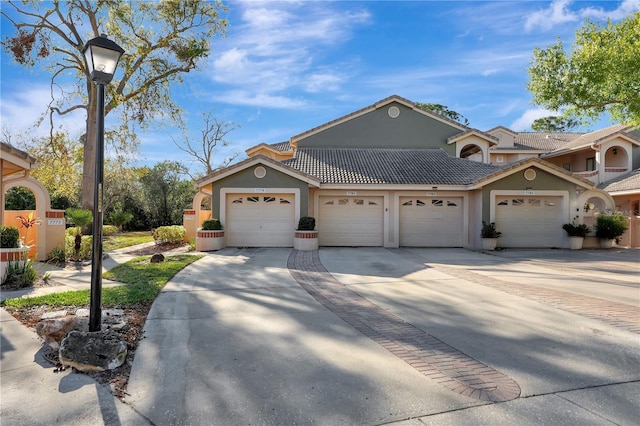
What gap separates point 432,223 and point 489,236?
7.74 ft

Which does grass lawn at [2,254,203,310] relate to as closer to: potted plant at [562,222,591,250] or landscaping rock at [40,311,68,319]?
landscaping rock at [40,311,68,319]

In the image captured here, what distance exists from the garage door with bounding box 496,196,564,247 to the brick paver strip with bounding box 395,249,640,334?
7.63 m

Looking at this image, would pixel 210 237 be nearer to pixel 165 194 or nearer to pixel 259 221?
pixel 259 221

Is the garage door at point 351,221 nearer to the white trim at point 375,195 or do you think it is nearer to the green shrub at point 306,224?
the white trim at point 375,195

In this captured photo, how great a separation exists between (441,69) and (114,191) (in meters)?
26.2

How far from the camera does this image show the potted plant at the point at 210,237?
541 inches

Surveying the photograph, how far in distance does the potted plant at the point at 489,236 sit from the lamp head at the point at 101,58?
14.2 metres

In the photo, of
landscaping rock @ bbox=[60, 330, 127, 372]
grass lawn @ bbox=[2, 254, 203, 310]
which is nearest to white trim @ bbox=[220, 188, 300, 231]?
grass lawn @ bbox=[2, 254, 203, 310]

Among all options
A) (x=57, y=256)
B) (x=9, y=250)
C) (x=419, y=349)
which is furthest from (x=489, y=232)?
(x=57, y=256)

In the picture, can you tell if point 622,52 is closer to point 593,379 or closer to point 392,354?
point 593,379

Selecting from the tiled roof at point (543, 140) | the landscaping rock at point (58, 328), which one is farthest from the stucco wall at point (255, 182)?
the tiled roof at point (543, 140)

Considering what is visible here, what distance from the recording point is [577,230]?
14773mm

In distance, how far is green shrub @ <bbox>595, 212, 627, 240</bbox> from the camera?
14812 millimetres

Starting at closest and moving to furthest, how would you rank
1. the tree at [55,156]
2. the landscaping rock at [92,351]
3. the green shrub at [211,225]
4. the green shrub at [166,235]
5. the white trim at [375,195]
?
the landscaping rock at [92,351] < the green shrub at [211,225] < the white trim at [375,195] < the green shrub at [166,235] < the tree at [55,156]
